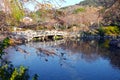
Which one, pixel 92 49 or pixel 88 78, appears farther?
pixel 92 49

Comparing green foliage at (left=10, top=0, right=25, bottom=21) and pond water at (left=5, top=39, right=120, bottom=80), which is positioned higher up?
green foliage at (left=10, top=0, right=25, bottom=21)

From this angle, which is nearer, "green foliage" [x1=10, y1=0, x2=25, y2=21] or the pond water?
"green foliage" [x1=10, y1=0, x2=25, y2=21]

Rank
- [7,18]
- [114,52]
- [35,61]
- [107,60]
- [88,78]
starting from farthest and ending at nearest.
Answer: [114,52], [107,60], [35,61], [88,78], [7,18]

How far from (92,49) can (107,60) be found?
23.5 feet

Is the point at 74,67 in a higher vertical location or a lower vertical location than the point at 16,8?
lower

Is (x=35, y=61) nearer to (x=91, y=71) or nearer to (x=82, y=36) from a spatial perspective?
(x=91, y=71)

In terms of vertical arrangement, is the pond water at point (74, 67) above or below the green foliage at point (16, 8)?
below

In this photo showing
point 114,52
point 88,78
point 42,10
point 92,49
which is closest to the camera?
point 42,10

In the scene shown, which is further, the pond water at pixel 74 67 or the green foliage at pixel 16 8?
the pond water at pixel 74 67

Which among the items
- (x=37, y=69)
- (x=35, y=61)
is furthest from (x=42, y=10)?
(x=35, y=61)

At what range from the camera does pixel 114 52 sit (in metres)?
30.9

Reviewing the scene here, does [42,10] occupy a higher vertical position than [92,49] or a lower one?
higher

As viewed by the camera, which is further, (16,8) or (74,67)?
(74,67)

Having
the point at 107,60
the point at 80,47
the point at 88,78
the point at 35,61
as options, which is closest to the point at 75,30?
the point at 80,47
